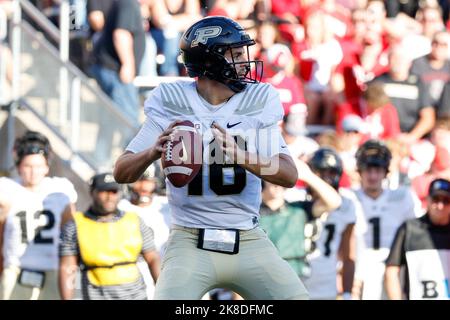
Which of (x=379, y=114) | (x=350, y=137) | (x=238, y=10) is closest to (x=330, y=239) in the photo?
(x=350, y=137)

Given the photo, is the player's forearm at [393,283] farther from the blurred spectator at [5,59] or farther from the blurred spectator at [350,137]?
the blurred spectator at [5,59]

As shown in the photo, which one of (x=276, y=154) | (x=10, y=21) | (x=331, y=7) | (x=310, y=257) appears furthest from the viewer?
(x=331, y=7)

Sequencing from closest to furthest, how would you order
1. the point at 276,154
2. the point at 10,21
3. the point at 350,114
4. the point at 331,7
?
the point at 276,154
the point at 10,21
the point at 350,114
the point at 331,7

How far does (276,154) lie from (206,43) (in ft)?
2.04

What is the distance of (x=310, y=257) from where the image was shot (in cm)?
868

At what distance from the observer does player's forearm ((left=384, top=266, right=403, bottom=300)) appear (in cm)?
819

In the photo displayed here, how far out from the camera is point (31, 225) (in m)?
8.45

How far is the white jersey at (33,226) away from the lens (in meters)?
8.38

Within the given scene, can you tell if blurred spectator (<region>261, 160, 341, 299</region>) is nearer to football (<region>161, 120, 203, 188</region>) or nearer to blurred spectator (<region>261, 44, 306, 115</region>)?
blurred spectator (<region>261, 44, 306, 115</region>)

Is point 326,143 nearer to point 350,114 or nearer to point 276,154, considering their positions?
point 350,114

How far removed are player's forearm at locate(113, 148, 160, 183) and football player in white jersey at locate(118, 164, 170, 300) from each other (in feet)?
10.4

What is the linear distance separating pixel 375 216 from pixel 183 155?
3.96 metres

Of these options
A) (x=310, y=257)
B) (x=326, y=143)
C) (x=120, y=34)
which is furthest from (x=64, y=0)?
(x=310, y=257)

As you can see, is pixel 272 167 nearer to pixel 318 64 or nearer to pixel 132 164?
pixel 132 164
